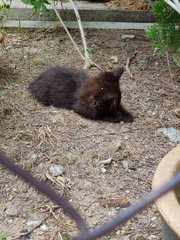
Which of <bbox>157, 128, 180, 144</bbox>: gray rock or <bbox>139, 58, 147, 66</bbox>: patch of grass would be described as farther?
<bbox>139, 58, 147, 66</bbox>: patch of grass

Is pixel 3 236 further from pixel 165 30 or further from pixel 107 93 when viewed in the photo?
pixel 165 30

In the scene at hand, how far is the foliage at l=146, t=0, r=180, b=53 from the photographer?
367 cm

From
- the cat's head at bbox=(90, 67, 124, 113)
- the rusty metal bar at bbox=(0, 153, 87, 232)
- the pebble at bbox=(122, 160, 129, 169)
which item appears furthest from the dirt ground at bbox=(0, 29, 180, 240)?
the rusty metal bar at bbox=(0, 153, 87, 232)

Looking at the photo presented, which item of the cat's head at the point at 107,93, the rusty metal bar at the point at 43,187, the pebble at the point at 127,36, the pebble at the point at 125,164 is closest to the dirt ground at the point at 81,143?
the pebble at the point at 125,164

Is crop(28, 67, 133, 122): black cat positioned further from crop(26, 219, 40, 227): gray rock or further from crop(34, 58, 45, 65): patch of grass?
crop(26, 219, 40, 227): gray rock

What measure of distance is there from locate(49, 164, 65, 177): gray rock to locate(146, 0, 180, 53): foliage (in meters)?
1.29

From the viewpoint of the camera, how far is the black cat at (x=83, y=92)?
3.36 meters

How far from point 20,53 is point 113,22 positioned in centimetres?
117

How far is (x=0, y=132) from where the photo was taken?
3.10 metres

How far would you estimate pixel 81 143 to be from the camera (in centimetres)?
306

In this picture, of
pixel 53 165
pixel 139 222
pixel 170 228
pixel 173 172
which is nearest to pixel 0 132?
pixel 53 165

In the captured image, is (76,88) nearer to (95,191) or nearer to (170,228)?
(95,191)

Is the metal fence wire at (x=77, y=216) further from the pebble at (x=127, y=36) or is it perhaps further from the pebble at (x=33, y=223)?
the pebble at (x=127, y=36)

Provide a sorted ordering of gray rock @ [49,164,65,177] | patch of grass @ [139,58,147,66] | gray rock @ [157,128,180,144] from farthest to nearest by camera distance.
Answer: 1. patch of grass @ [139,58,147,66]
2. gray rock @ [157,128,180,144]
3. gray rock @ [49,164,65,177]
